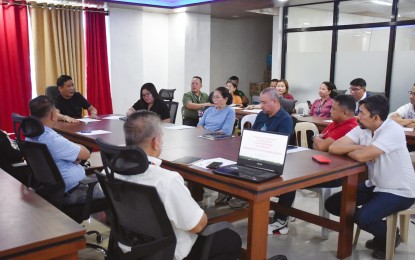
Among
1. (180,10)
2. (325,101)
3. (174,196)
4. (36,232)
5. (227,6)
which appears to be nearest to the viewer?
(36,232)

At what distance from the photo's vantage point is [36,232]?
4.82 feet

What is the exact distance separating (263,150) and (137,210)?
2.90ft

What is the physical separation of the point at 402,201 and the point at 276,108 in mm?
1276

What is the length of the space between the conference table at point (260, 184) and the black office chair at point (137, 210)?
0.32 meters

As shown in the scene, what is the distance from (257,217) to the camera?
2111 millimetres

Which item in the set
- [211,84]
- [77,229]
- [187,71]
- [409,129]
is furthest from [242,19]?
[77,229]

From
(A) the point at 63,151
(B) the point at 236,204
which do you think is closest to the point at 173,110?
(B) the point at 236,204

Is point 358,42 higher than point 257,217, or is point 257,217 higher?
point 358,42

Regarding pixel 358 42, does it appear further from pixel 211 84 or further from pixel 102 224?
pixel 102 224

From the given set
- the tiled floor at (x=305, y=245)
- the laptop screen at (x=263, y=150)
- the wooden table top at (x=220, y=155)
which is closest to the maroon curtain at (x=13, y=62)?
the wooden table top at (x=220, y=155)

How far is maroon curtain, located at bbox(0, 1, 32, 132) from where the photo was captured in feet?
19.6

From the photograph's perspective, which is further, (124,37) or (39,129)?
(124,37)

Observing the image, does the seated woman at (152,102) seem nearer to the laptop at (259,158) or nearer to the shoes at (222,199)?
the shoes at (222,199)

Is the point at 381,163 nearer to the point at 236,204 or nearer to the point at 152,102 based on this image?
the point at 236,204
